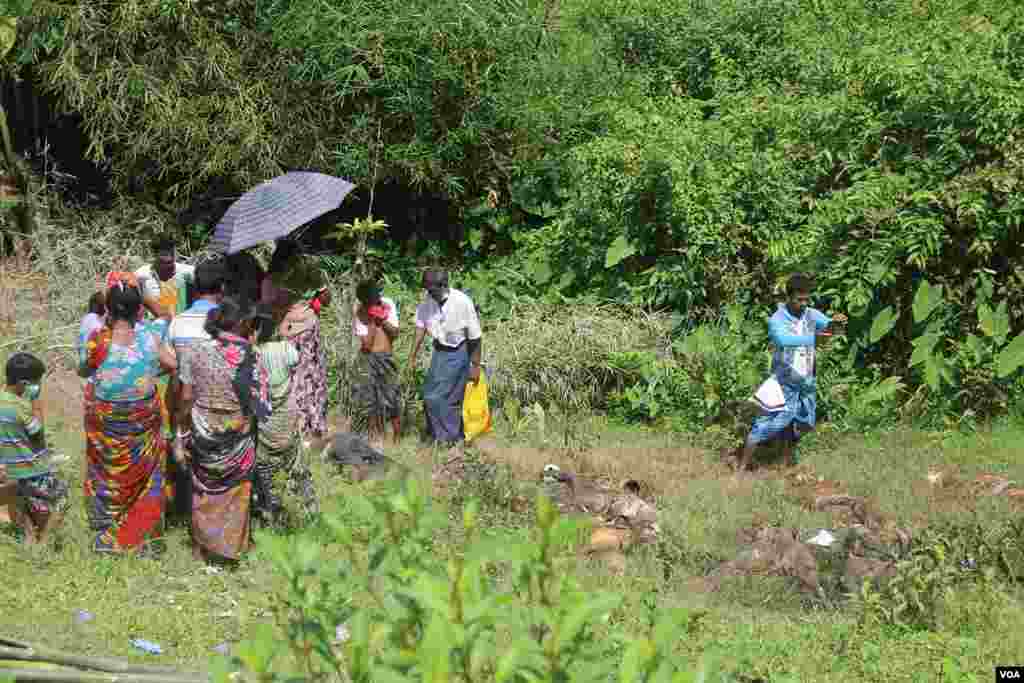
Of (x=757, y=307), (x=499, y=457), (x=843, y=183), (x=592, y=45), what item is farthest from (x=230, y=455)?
(x=592, y=45)

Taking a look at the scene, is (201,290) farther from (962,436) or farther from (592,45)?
(592,45)

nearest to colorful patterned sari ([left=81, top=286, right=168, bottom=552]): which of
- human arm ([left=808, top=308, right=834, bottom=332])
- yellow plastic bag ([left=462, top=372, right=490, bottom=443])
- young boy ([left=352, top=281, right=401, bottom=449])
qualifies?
young boy ([left=352, top=281, right=401, bottom=449])

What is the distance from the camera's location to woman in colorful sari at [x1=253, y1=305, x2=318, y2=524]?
285 inches

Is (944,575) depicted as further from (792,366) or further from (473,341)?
(473,341)

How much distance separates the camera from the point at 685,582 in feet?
22.3

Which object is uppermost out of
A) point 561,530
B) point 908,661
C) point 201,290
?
point 561,530

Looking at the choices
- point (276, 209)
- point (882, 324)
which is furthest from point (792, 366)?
point (276, 209)

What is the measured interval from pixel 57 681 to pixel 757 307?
659 centimetres

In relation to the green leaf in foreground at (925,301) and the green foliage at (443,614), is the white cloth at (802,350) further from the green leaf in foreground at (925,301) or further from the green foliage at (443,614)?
the green foliage at (443,614)

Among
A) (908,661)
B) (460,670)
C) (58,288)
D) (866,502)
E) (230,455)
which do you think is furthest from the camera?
(58,288)

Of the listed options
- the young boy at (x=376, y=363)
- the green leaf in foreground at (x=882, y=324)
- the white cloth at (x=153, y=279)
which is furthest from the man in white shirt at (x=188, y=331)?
the green leaf in foreground at (x=882, y=324)

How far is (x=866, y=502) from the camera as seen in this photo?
786 cm

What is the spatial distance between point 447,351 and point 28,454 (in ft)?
9.68

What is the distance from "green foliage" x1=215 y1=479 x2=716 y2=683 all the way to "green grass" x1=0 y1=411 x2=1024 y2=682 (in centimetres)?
147
